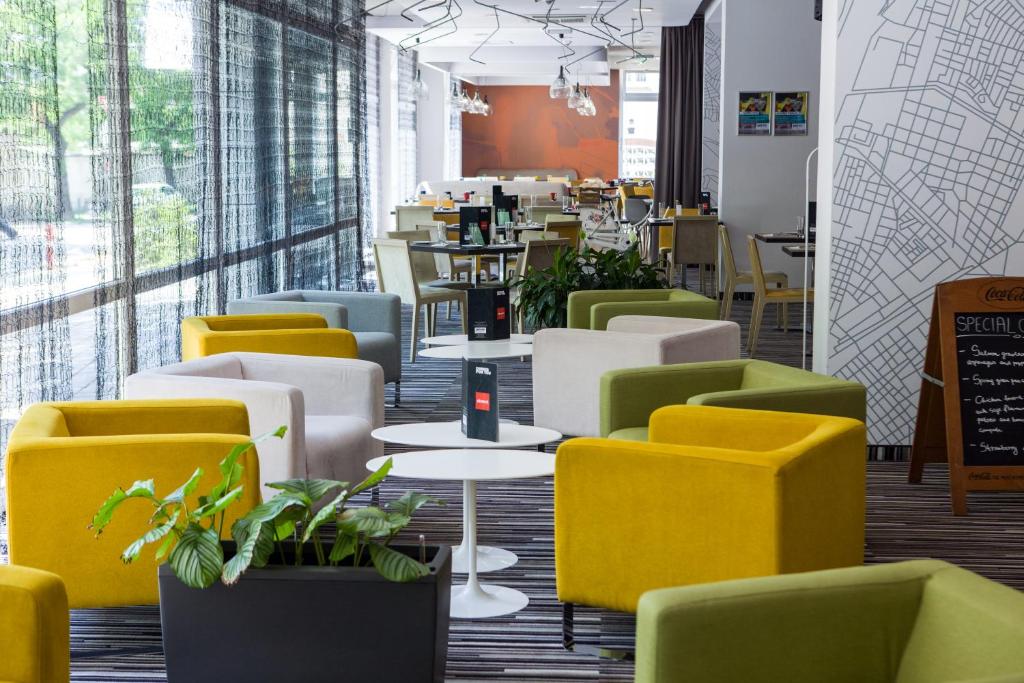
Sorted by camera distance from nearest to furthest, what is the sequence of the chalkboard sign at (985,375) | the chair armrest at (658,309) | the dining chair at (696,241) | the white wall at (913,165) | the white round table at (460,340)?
the chalkboard sign at (985,375) → the white wall at (913,165) → the white round table at (460,340) → the chair armrest at (658,309) → the dining chair at (696,241)

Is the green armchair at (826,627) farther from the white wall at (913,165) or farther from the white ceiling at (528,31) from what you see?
the white ceiling at (528,31)

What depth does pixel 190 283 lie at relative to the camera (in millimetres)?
6855

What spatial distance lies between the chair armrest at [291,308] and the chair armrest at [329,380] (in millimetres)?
1669

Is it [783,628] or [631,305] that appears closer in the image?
[783,628]

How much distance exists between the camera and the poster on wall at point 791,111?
12.0 m

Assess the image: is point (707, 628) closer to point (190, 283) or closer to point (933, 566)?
point (933, 566)

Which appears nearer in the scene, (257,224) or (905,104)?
(905,104)

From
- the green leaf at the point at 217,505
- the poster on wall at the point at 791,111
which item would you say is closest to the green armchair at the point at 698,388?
the green leaf at the point at 217,505

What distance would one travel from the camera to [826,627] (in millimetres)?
2109

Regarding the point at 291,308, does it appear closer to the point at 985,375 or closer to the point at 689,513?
the point at 985,375

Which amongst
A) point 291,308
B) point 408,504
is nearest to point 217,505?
point 408,504

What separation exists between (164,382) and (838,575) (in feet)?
9.55

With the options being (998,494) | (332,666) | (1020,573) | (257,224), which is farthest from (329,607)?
(257,224)

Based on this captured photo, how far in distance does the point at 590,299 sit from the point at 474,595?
311cm
